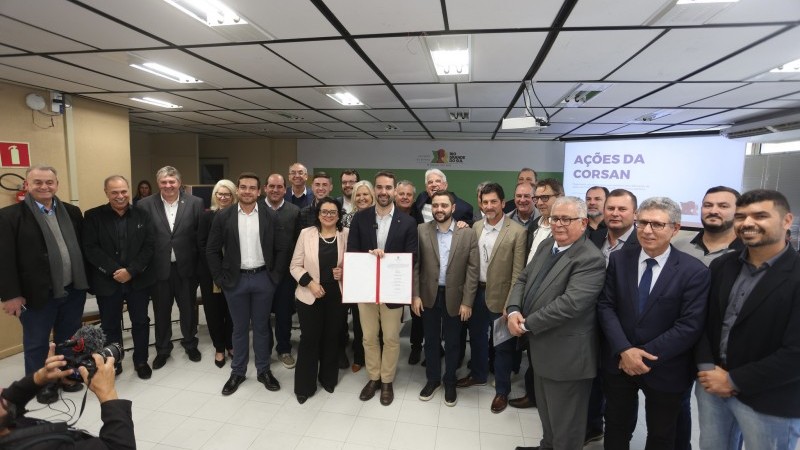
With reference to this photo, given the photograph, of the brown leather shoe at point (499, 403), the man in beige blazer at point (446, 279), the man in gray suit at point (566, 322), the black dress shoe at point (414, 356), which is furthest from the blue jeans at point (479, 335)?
the man in gray suit at point (566, 322)

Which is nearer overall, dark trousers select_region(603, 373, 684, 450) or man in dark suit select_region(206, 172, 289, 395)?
dark trousers select_region(603, 373, 684, 450)

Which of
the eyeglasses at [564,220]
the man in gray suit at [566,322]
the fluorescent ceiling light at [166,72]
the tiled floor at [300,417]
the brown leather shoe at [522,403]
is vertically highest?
the fluorescent ceiling light at [166,72]

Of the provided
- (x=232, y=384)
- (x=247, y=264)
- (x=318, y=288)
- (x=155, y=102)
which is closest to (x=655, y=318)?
(x=318, y=288)

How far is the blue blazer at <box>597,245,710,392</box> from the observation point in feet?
5.45

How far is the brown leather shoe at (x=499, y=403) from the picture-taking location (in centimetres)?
280

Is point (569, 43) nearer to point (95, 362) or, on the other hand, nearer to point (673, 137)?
point (95, 362)

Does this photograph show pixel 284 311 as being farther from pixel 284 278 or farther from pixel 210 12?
pixel 210 12

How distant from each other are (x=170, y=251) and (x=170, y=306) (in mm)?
576

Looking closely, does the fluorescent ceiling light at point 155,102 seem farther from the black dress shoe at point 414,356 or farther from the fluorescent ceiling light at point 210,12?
the black dress shoe at point 414,356

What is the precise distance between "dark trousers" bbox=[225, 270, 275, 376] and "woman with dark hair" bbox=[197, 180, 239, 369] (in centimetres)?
52

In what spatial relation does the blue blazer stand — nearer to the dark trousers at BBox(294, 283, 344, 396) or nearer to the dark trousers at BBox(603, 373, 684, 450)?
the dark trousers at BBox(603, 373, 684, 450)

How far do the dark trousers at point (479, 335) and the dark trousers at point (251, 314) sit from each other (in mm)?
1795

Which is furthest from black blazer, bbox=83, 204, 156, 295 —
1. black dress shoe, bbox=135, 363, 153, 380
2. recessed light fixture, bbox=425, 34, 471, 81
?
recessed light fixture, bbox=425, 34, 471, 81

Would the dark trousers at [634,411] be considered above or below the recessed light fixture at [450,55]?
below
